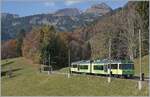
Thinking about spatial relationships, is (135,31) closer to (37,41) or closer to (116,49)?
(116,49)

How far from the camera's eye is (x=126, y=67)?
62.5 metres

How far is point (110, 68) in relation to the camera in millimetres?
63812

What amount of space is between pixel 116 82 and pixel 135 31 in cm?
4965

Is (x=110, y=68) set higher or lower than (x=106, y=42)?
lower

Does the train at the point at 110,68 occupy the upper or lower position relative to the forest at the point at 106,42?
lower

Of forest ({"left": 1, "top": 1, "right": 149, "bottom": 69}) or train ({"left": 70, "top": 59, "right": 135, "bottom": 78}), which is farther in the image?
forest ({"left": 1, "top": 1, "right": 149, "bottom": 69})

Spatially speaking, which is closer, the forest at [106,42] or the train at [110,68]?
the train at [110,68]

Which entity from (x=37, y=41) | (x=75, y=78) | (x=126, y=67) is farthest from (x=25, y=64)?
(x=126, y=67)

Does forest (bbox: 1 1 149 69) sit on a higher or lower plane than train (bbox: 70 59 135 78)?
higher

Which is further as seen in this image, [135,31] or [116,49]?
Result: [116,49]

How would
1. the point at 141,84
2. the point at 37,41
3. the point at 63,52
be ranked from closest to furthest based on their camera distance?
the point at 141,84 → the point at 63,52 → the point at 37,41

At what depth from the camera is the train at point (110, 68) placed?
205 feet

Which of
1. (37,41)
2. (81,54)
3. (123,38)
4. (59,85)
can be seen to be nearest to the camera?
(59,85)

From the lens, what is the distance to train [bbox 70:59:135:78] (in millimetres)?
62553
